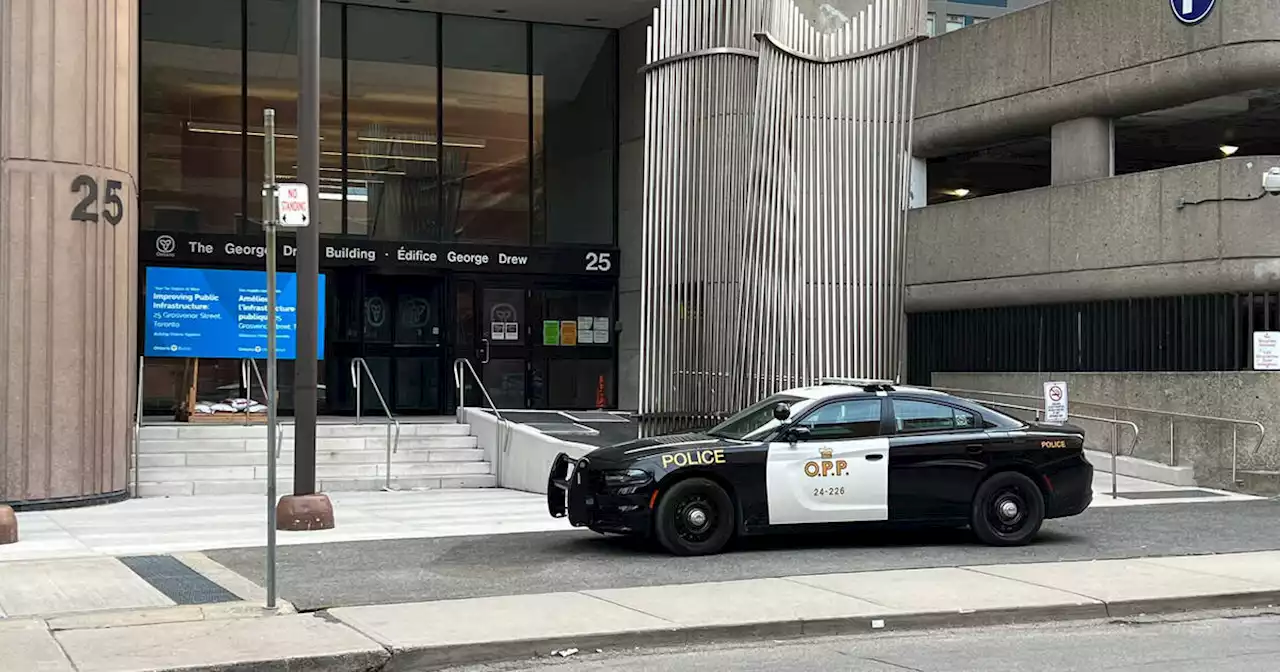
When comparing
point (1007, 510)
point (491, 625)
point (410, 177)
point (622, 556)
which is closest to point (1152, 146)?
point (1007, 510)

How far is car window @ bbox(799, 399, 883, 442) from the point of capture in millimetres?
12289

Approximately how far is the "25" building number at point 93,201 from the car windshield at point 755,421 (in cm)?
777

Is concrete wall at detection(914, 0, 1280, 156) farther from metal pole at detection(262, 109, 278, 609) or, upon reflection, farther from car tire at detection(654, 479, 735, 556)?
metal pole at detection(262, 109, 278, 609)

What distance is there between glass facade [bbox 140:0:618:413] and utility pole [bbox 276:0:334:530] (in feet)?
31.9

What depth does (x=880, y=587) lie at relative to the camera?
10.4 metres

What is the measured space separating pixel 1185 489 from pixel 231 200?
16317 mm

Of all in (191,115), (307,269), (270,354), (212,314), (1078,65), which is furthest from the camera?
(191,115)

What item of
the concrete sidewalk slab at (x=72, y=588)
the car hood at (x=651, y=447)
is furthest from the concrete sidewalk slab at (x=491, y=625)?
the car hood at (x=651, y=447)

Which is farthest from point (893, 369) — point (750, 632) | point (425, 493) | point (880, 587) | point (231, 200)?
point (231, 200)

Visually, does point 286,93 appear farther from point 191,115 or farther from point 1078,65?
point 1078,65

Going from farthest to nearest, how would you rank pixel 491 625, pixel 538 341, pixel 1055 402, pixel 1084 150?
pixel 538 341 → pixel 1084 150 → pixel 1055 402 → pixel 491 625

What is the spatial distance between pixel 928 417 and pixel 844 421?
33.6 inches

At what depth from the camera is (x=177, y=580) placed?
35.2 feet

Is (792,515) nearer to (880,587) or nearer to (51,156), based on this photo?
(880,587)
